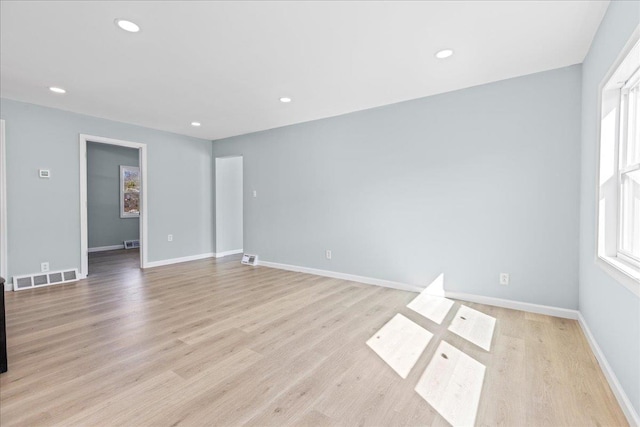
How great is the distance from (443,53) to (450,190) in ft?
4.88

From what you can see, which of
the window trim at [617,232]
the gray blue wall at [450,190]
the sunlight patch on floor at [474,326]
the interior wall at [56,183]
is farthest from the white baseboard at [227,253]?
the window trim at [617,232]

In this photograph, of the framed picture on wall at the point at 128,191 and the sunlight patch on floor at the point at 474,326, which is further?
the framed picture on wall at the point at 128,191

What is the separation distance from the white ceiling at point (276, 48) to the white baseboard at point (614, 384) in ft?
7.63

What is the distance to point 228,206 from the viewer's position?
21.3 feet

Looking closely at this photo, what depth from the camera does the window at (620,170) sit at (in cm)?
Answer: 180

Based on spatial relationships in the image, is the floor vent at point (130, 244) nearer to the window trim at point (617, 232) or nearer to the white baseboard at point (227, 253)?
the white baseboard at point (227, 253)

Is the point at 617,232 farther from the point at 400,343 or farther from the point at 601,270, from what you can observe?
the point at 400,343

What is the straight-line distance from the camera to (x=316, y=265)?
4.75 meters

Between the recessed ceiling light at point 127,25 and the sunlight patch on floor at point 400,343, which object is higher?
the recessed ceiling light at point 127,25

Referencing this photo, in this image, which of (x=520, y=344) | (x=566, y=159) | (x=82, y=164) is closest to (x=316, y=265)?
(x=520, y=344)

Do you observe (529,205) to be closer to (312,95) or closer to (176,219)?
(312,95)

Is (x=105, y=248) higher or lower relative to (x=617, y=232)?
lower

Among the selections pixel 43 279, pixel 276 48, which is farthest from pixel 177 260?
pixel 276 48

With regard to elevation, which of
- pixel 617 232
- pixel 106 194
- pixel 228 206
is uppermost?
pixel 106 194
